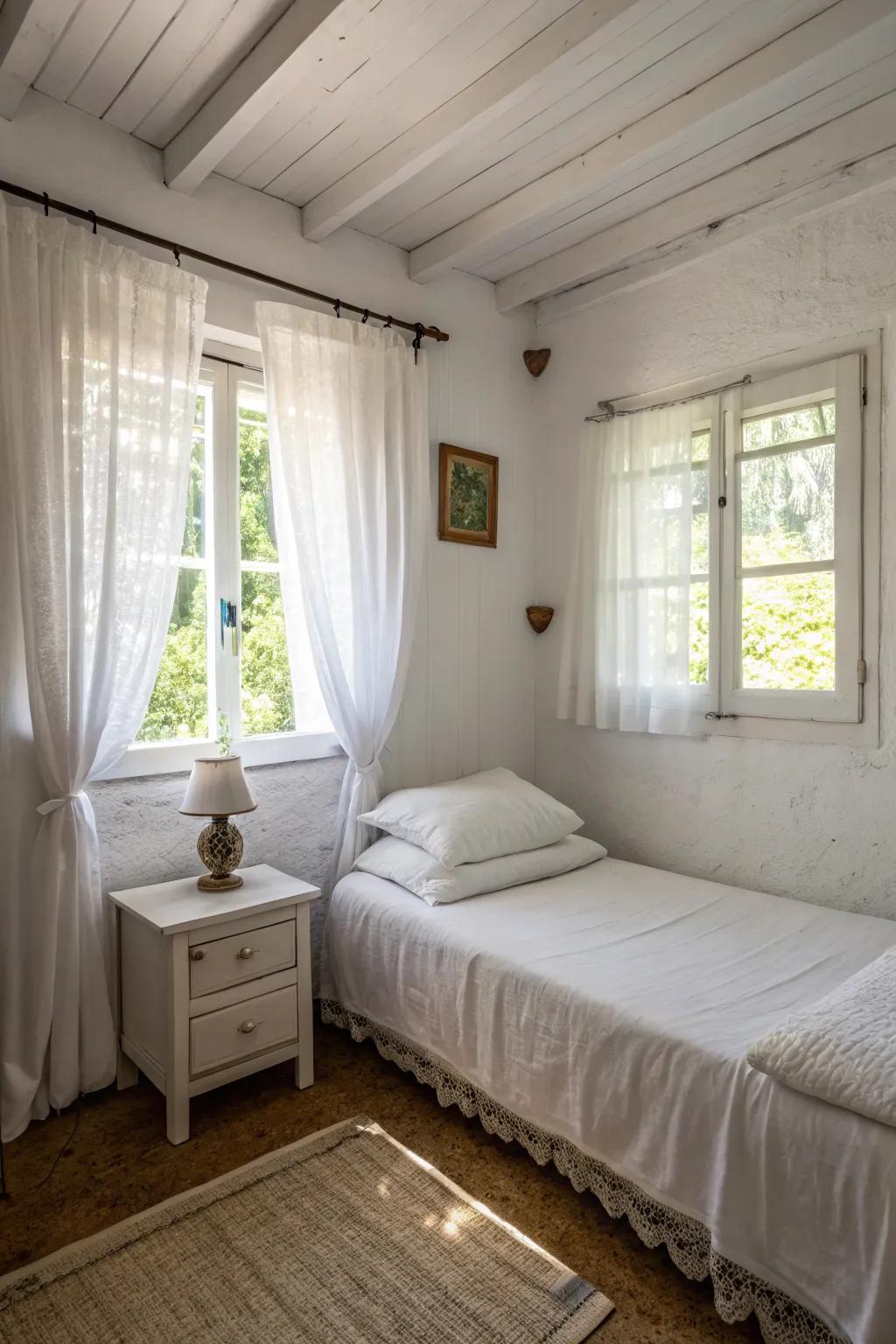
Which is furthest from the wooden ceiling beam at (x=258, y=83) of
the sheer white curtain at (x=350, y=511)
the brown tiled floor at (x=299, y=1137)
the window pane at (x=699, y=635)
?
the brown tiled floor at (x=299, y=1137)

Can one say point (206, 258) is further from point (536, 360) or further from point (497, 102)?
point (536, 360)

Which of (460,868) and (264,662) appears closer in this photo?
(460,868)

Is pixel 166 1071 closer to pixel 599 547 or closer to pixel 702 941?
pixel 702 941

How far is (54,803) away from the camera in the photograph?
205cm

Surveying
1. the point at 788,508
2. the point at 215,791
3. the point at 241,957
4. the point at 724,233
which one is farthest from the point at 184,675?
the point at 724,233

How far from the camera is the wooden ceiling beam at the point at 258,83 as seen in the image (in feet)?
5.81

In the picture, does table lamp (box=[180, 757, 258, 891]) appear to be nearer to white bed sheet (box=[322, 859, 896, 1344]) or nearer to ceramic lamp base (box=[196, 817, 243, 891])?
ceramic lamp base (box=[196, 817, 243, 891])

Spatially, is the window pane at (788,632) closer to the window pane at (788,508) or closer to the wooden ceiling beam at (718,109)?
the window pane at (788,508)

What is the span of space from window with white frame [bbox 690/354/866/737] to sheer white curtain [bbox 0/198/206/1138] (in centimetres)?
177

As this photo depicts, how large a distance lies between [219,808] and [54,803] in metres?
0.42

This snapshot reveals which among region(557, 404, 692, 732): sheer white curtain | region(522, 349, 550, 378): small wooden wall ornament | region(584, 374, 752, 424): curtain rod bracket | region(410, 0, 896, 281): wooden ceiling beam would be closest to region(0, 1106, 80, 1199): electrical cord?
region(557, 404, 692, 732): sheer white curtain

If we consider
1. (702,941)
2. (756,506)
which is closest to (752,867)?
(702,941)

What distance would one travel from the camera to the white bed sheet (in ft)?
4.23

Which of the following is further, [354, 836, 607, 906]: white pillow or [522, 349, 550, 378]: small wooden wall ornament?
[522, 349, 550, 378]: small wooden wall ornament
